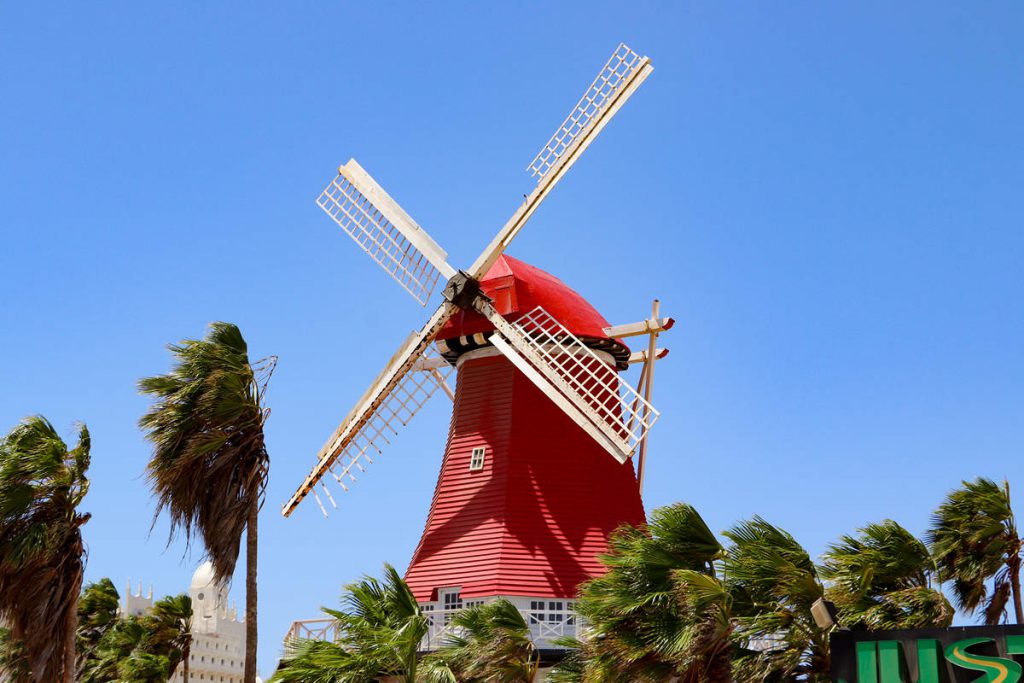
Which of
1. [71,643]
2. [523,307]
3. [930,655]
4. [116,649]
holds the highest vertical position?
Answer: [523,307]

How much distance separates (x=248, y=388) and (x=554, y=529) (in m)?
7.94

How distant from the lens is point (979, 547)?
792 inches

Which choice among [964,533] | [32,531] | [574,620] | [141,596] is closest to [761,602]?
[964,533]

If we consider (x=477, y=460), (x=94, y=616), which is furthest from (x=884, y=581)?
(x=94, y=616)

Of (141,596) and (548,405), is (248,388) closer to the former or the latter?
(548,405)

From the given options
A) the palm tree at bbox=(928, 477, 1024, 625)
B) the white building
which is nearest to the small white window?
the palm tree at bbox=(928, 477, 1024, 625)

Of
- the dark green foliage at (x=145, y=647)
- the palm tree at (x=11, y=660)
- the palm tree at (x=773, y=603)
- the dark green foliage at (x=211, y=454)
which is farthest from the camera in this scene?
the dark green foliage at (x=145, y=647)

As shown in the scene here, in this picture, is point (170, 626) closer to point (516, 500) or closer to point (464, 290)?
point (516, 500)

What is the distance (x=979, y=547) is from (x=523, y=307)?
1216 cm

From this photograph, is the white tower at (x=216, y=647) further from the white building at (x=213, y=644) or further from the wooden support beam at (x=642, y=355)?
the wooden support beam at (x=642, y=355)

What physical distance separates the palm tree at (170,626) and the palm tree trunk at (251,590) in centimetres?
1034

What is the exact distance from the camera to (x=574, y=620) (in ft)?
82.7

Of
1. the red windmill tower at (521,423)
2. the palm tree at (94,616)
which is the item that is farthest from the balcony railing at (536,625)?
the palm tree at (94,616)

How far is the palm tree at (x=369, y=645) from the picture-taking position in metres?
19.8
